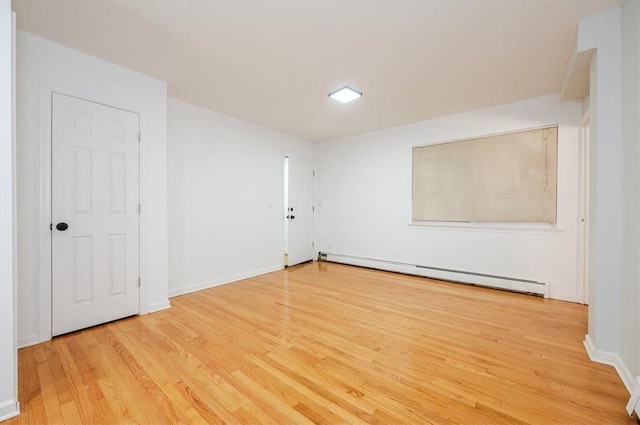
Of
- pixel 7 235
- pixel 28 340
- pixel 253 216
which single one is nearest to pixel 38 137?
pixel 7 235

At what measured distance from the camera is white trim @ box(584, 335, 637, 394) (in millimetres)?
1757

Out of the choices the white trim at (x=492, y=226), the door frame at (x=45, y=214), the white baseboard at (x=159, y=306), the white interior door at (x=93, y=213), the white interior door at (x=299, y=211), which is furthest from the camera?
the white interior door at (x=299, y=211)

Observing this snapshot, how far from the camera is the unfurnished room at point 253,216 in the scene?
172cm

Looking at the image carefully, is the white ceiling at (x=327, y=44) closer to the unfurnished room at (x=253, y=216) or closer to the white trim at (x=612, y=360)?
the unfurnished room at (x=253, y=216)

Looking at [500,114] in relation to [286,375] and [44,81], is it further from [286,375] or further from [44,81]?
[44,81]

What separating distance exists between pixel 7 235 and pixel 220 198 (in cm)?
268

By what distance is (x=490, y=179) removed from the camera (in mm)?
3998

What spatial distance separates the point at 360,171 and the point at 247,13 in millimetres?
3754

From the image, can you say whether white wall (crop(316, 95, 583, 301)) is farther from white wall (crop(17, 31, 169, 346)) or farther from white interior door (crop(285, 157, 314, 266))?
white wall (crop(17, 31, 169, 346))

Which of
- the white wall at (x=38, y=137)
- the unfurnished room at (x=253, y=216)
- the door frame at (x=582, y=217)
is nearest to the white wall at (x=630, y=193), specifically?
the unfurnished room at (x=253, y=216)

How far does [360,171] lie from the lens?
5.48 m

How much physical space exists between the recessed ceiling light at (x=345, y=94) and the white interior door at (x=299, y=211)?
2.13m

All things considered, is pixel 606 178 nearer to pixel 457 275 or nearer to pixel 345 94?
pixel 457 275

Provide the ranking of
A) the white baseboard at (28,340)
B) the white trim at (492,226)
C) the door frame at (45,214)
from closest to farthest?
the white baseboard at (28,340)
the door frame at (45,214)
the white trim at (492,226)
